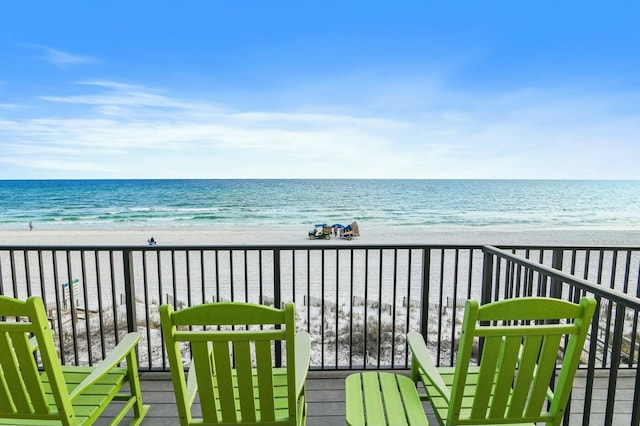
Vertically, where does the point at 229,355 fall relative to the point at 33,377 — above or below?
above

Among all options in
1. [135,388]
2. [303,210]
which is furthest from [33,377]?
[303,210]

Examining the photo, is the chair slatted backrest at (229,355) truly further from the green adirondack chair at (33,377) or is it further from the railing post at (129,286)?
the railing post at (129,286)

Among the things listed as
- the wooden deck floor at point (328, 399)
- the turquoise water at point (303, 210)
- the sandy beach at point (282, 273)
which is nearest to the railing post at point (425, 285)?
the sandy beach at point (282, 273)

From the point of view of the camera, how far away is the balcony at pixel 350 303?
2111 mm

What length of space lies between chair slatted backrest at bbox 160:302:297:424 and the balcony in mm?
914

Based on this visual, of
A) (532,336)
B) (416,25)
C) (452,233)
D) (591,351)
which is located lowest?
(452,233)

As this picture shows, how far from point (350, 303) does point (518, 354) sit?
6.05ft

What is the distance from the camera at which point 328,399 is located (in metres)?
2.30

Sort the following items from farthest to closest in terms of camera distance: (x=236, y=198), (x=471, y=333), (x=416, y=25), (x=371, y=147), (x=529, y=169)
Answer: (x=529, y=169)
(x=371, y=147)
(x=236, y=198)
(x=416, y=25)
(x=471, y=333)

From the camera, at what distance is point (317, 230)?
57.5ft

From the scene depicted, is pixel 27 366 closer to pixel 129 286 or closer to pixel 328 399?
pixel 129 286

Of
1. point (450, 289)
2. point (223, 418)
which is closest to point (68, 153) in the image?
point (450, 289)

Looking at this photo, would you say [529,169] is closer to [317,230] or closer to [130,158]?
[317,230]

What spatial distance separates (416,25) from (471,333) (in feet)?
47.9
